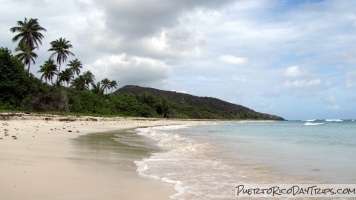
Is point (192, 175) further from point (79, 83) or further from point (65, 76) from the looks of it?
point (79, 83)

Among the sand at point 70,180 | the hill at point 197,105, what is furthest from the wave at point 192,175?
the hill at point 197,105

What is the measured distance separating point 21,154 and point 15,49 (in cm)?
4724

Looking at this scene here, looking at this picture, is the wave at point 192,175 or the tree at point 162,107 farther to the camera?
the tree at point 162,107

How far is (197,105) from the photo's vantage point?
5896 inches

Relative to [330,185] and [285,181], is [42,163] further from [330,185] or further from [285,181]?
[330,185]

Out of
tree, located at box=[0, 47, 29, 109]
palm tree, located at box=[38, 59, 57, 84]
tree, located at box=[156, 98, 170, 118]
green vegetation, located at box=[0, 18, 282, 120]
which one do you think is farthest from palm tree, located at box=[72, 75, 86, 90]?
tree, located at box=[0, 47, 29, 109]

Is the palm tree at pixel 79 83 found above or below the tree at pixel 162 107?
above

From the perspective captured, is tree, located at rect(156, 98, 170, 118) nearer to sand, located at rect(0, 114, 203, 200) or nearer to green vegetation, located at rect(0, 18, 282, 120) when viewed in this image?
green vegetation, located at rect(0, 18, 282, 120)

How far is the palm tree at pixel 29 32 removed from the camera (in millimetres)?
47250

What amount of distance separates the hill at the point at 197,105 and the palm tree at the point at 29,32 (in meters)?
57.9

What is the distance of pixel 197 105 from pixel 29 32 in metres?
108

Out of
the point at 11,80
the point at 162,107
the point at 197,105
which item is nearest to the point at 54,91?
the point at 11,80

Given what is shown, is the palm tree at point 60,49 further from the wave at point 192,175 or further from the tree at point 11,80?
the wave at point 192,175

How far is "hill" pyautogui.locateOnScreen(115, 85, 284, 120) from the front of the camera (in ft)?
369
